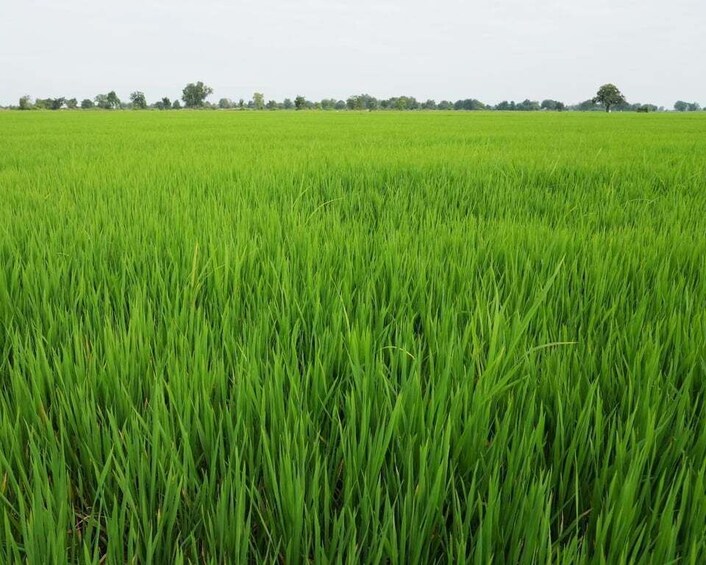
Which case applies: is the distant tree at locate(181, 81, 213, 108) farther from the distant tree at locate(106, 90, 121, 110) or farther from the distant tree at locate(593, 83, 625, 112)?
the distant tree at locate(593, 83, 625, 112)

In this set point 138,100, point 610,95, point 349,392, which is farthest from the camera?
point 138,100

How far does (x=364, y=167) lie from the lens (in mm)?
3342

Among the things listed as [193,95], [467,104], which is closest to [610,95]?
[467,104]

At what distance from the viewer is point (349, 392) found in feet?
2.40

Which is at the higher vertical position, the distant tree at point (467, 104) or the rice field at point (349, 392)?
the distant tree at point (467, 104)

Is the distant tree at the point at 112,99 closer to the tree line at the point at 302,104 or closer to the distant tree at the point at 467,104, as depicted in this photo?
the tree line at the point at 302,104

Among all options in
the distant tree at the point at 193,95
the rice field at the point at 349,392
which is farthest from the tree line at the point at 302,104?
the rice field at the point at 349,392

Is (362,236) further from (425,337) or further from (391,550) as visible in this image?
(391,550)

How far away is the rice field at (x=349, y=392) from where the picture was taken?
19.2 inches

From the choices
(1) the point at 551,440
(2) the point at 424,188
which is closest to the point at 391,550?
(1) the point at 551,440

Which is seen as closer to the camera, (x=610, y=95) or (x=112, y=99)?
(x=610, y=95)

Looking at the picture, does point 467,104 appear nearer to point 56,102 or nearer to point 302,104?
point 302,104

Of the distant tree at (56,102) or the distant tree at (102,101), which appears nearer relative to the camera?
the distant tree at (56,102)

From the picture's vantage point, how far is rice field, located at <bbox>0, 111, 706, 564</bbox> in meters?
0.49
